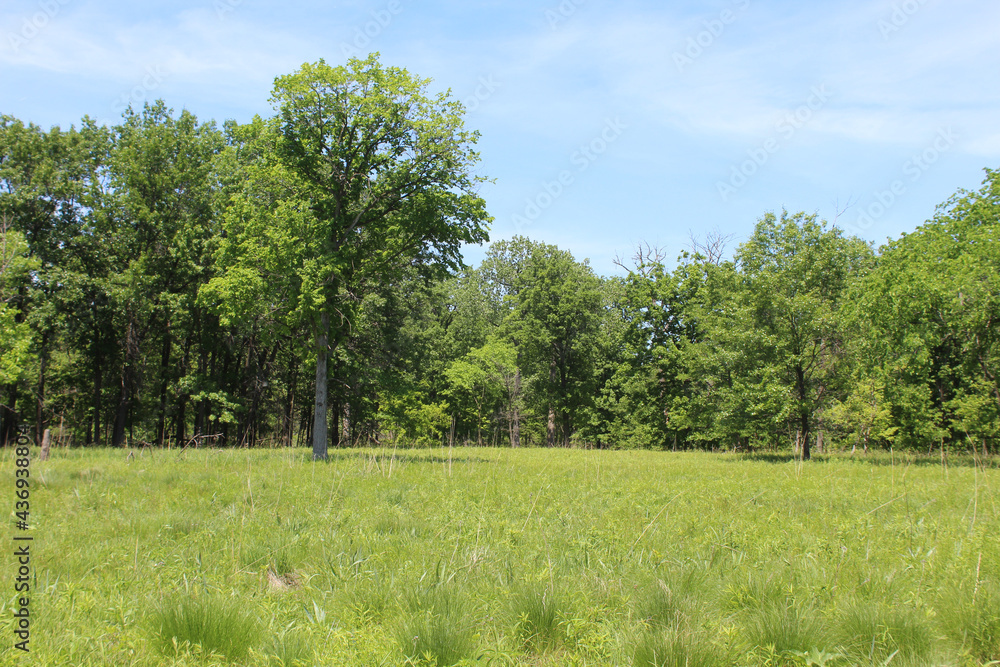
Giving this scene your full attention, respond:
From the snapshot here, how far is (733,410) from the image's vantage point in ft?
83.9

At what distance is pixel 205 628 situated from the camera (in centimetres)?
362

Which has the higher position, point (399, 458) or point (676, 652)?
point (676, 652)

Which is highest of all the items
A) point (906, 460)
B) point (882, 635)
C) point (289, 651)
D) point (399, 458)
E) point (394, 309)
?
point (394, 309)

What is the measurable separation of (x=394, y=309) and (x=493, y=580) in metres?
30.5

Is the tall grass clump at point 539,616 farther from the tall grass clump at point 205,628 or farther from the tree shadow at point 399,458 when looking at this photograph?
the tree shadow at point 399,458

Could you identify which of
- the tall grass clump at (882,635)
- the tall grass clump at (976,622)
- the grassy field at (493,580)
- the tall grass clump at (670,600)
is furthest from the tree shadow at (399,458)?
the tall grass clump at (976,622)

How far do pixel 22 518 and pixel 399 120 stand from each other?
1455 cm

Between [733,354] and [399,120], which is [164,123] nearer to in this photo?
[399,120]

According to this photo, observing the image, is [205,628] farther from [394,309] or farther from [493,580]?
[394,309]

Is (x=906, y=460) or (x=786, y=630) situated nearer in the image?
(x=786, y=630)

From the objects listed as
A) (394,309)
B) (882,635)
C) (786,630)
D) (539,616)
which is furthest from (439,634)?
(394,309)

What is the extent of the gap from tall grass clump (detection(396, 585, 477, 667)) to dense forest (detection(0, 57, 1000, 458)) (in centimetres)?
377

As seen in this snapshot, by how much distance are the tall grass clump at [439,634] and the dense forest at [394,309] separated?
377 cm

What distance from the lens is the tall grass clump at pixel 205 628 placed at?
355 centimetres
